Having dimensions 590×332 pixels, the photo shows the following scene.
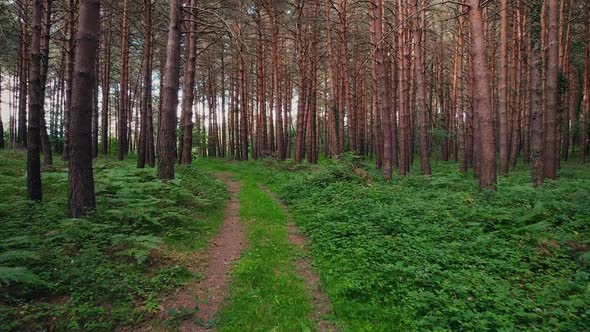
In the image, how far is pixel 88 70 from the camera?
605 centimetres

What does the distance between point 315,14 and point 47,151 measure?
16478mm

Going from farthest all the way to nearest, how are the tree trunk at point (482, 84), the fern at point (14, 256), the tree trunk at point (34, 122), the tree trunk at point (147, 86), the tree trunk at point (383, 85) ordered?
1. the tree trunk at point (147, 86)
2. the tree trunk at point (383, 85)
3. the tree trunk at point (482, 84)
4. the tree trunk at point (34, 122)
5. the fern at point (14, 256)

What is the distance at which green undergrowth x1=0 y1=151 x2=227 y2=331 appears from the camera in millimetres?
3664

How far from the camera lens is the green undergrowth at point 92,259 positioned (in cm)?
366

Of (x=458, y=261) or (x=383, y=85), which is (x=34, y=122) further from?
(x=383, y=85)

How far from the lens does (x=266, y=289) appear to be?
190 inches

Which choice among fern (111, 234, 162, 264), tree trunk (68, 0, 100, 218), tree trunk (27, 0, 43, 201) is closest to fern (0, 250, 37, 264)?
fern (111, 234, 162, 264)

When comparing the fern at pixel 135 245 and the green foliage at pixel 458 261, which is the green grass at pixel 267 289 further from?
the fern at pixel 135 245

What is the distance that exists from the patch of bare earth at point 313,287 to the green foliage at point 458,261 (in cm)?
14

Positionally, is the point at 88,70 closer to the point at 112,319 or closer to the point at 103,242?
the point at 103,242

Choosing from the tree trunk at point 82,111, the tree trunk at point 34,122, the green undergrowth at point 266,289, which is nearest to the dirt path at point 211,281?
the green undergrowth at point 266,289

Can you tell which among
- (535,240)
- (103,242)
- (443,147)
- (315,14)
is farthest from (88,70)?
(443,147)

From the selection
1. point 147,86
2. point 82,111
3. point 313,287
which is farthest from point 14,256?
point 147,86

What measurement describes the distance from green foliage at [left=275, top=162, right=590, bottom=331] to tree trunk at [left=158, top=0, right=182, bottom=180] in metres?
5.04
